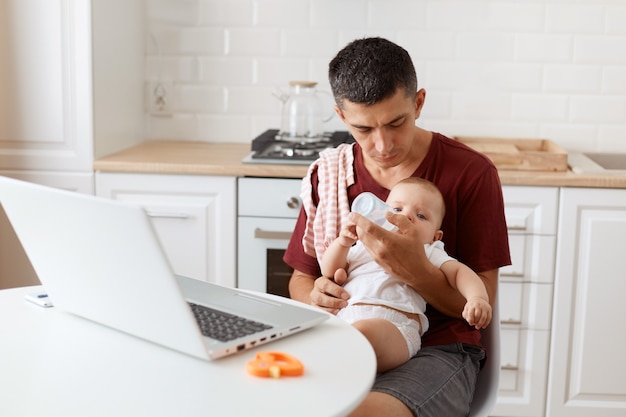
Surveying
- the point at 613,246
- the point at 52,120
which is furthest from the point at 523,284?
the point at 52,120

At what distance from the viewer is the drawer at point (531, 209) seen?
2.74 metres

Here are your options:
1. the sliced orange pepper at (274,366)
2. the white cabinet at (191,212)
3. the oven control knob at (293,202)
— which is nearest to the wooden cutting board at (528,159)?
the oven control knob at (293,202)

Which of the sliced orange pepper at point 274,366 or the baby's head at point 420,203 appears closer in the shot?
the sliced orange pepper at point 274,366

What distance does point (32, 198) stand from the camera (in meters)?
1.26

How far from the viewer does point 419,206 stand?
178cm

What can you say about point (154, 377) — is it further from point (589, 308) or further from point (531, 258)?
point (589, 308)

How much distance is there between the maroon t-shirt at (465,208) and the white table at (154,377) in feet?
1.75

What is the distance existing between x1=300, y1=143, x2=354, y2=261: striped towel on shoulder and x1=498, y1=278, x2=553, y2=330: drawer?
3.33ft

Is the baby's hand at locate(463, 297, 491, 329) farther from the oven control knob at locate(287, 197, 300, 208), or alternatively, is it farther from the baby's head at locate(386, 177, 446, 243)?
the oven control knob at locate(287, 197, 300, 208)

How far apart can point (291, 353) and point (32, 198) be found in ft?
1.44

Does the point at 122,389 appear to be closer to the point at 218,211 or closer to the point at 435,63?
the point at 218,211

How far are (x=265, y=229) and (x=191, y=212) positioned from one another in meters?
0.25

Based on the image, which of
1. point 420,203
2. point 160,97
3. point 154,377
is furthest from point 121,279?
point 160,97

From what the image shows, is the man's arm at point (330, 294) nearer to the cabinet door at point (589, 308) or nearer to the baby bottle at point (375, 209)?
the baby bottle at point (375, 209)
